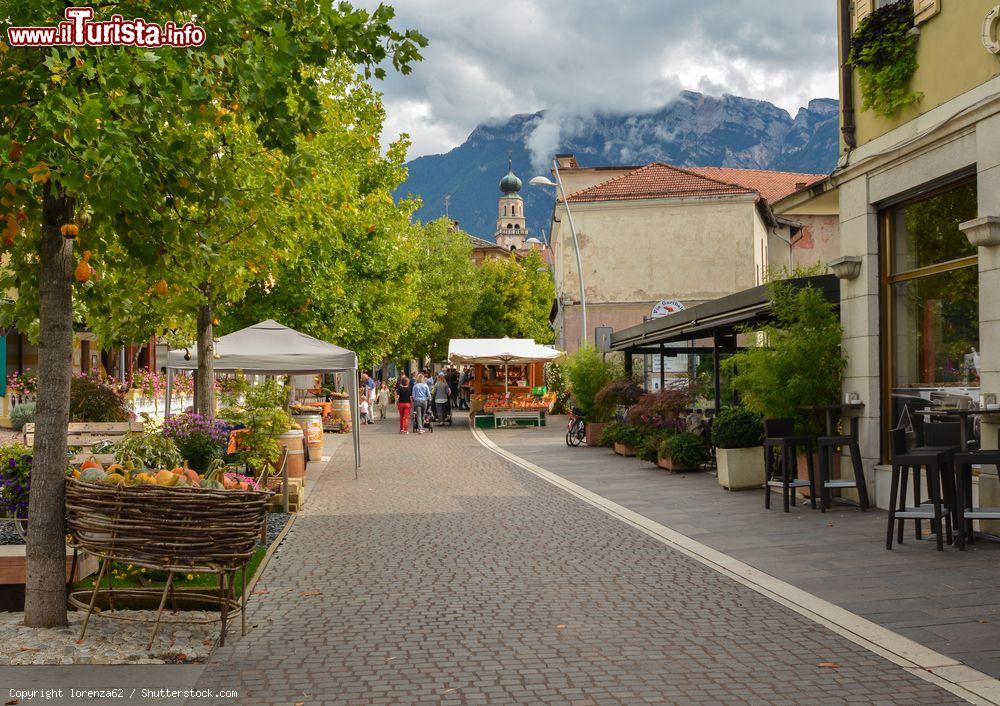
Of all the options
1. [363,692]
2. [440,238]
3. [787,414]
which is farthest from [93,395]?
[440,238]

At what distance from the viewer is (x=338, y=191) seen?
16.1 m

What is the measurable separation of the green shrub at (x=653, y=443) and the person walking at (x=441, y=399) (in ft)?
55.9

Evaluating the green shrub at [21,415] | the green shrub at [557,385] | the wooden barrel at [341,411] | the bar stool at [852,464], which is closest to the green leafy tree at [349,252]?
the wooden barrel at [341,411]

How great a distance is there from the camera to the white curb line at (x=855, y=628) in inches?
203

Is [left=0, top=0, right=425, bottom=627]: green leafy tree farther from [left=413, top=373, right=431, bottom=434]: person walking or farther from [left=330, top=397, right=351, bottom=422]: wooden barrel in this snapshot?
[left=330, top=397, right=351, bottom=422]: wooden barrel

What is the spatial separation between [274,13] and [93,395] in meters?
11.4

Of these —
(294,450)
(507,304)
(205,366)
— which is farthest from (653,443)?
(507,304)

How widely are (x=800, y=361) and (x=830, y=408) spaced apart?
2.60 ft

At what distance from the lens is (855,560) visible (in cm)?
876

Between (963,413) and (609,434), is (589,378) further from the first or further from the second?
Result: (963,413)

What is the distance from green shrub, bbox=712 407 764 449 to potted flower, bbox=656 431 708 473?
2386 mm

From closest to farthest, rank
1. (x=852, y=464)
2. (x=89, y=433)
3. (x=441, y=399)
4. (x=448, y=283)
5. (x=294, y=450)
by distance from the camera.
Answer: (x=852, y=464) < (x=89, y=433) < (x=294, y=450) < (x=441, y=399) < (x=448, y=283)

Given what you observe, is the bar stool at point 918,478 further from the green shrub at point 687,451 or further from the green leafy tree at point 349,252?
the green leafy tree at point 349,252

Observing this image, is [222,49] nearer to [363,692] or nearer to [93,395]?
[363,692]
